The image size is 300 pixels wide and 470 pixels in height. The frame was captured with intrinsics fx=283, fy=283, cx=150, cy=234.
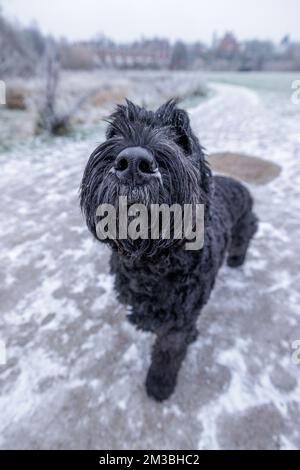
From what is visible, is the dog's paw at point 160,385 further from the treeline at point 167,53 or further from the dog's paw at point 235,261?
the treeline at point 167,53

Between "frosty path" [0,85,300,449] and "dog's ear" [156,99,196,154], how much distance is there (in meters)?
2.13

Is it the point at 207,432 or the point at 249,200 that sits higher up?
the point at 249,200

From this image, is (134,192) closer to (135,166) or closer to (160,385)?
(135,166)

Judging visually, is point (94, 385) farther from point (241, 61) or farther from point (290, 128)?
point (241, 61)

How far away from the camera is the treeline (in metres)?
40.8

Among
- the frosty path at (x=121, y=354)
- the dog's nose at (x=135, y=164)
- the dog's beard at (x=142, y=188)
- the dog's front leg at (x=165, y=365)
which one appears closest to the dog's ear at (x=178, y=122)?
the dog's beard at (x=142, y=188)

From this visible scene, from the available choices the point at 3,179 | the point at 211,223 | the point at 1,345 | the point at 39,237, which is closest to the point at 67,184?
the point at 3,179

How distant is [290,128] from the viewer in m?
10.6

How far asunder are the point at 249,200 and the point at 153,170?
245 cm

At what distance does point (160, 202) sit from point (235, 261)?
2777mm

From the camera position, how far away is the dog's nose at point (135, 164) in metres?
1.47

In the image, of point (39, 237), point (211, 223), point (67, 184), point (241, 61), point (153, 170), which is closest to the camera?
point (153, 170)

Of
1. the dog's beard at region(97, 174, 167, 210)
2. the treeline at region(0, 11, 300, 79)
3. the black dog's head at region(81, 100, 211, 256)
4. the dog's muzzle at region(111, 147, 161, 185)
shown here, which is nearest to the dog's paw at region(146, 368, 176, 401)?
the black dog's head at region(81, 100, 211, 256)

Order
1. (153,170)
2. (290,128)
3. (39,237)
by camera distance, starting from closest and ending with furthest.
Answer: (153,170) → (39,237) → (290,128)
